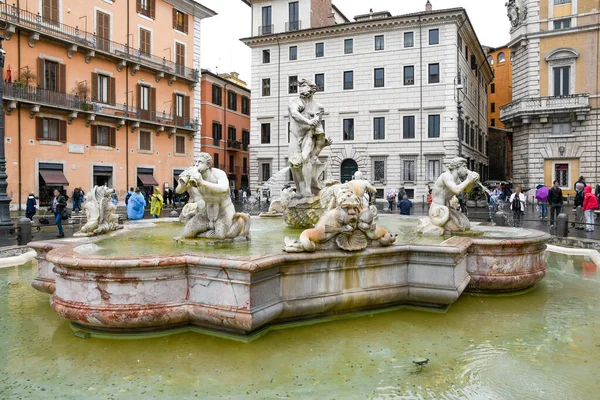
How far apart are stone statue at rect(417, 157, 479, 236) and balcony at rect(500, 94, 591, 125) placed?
93.7 ft

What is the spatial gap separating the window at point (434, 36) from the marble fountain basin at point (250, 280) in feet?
109

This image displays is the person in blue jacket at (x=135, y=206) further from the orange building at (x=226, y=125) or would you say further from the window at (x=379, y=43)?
the orange building at (x=226, y=125)

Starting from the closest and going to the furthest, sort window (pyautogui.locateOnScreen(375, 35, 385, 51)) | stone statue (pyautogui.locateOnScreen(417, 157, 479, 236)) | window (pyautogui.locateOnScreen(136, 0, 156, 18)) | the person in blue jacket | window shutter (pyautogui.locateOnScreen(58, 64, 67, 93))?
stone statue (pyautogui.locateOnScreen(417, 157, 479, 236)), the person in blue jacket, window shutter (pyautogui.locateOnScreen(58, 64, 67, 93)), window (pyautogui.locateOnScreen(136, 0, 156, 18)), window (pyautogui.locateOnScreen(375, 35, 385, 51))

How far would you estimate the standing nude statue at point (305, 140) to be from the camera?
8656mm

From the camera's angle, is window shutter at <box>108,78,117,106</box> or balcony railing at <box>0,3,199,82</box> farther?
window shutter at <box>108,78,117,106</box>

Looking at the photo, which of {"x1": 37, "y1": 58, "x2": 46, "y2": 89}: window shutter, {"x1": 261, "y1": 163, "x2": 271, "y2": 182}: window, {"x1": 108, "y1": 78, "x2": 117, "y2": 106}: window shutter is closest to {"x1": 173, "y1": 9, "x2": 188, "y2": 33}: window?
{"x1": 108, "y1": 78, "x2": 117, "y2": 106}: window shutter

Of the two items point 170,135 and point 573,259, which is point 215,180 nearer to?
point 573,259

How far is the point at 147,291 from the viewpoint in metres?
4.64

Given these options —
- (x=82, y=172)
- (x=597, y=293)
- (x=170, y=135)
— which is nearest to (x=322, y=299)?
(x=597, y=293)

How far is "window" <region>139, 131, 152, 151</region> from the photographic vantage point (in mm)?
34281

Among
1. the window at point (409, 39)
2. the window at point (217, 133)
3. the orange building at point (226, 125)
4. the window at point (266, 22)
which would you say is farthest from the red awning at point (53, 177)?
the window at point (409, 39)

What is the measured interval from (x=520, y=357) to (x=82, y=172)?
30.2m

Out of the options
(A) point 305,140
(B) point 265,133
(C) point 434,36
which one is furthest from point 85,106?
(C) point 434,36

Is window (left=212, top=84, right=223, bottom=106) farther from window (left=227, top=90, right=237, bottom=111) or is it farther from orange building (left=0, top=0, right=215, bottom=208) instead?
orange building (left=0, top=0, right=215, bottom=208)
